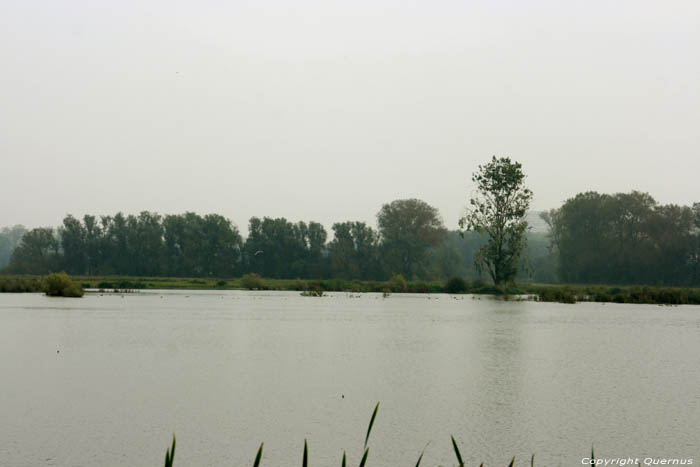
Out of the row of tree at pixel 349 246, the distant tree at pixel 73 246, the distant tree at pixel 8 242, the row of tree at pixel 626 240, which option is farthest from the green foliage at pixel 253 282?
the distant tree at pixel 8 242

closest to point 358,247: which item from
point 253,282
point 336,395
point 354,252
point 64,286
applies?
point 354,252

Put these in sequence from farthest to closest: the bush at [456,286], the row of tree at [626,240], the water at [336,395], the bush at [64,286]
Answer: the row of tree at [626,240], the bush at [456,286], the bush at [64,286], the water at [336,395]

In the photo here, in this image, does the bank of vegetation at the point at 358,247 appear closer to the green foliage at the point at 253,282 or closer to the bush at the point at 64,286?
the green foliage at the point at 253,282

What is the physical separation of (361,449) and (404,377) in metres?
5.19

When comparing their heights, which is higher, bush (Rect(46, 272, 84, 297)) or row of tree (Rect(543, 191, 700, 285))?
row of tree (Rect(543, 191, 700, 285))

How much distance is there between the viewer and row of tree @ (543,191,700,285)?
7644 centimetres

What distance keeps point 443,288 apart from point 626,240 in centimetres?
2901

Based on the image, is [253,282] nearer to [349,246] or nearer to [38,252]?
[349,246]

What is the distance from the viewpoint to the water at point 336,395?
834 cm

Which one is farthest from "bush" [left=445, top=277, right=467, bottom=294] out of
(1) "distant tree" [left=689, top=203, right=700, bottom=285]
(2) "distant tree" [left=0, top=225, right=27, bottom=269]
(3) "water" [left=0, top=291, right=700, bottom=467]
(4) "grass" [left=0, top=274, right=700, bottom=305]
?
(2) "distant tree" [left=0, top=225, right=27, bottom=269]

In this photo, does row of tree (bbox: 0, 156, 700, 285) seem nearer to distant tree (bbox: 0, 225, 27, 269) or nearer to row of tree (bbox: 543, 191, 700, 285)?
row of tree (bbox: 543, 191, 700, 285)

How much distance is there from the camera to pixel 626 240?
269 feet

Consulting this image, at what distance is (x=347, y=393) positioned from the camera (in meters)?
11.8

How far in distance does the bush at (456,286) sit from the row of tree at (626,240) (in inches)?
1004
